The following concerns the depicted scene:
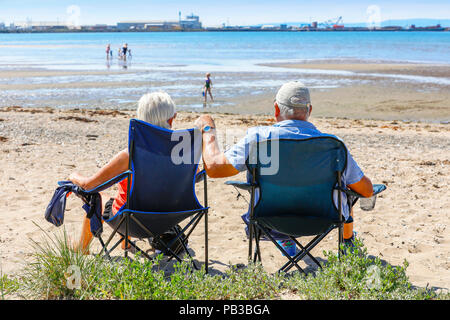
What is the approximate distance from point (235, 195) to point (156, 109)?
8.33 ft

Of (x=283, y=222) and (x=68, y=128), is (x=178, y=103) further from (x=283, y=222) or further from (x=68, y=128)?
(x=283, y=222)

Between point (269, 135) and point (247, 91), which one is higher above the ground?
point (269, 135)

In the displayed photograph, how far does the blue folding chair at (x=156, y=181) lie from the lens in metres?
3.12

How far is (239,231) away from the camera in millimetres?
4637

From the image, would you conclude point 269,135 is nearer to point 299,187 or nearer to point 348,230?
point 299,187

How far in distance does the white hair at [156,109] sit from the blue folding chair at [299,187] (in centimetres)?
68

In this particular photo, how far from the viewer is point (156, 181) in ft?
10.8

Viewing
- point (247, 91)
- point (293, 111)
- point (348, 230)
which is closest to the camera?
point (293, 111)

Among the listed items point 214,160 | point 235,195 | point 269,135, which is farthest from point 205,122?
point 235,195

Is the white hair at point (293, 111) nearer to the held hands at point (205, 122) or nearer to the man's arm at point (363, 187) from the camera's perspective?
the held hands at point (205, 122)

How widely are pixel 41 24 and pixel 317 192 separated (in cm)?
21732

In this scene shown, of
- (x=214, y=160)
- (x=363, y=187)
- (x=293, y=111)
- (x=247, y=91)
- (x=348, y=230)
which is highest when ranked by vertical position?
(x=293, y=111)

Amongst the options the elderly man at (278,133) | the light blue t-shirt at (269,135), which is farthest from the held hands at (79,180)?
the light blue t-shirt at (269,135)
